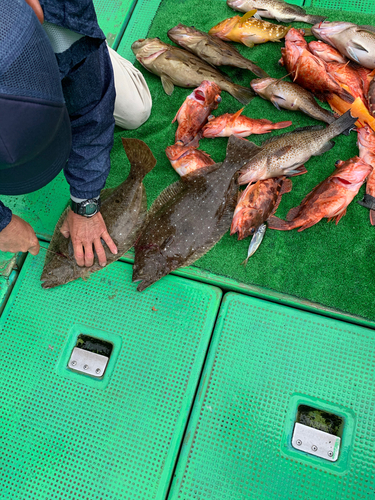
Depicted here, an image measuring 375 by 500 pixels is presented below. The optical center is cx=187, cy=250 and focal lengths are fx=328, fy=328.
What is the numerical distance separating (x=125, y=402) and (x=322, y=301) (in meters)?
1.50

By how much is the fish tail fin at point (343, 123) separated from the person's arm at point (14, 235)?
2.28 metres

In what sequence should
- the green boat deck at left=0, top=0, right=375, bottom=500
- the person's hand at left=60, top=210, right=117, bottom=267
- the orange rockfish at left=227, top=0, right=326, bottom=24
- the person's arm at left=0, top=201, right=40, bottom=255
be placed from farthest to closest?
the orange rockfish at left=227, top=0, right=326, bottom=24, the person's hand at left=60, top=210, right=117, bottom=267, the green boat deck at left=0, top=0, right=375, bottom=500, the person's arm at left=0, top=201, right=40, bottom=255

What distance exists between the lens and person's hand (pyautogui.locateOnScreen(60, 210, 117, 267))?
7.30 feet

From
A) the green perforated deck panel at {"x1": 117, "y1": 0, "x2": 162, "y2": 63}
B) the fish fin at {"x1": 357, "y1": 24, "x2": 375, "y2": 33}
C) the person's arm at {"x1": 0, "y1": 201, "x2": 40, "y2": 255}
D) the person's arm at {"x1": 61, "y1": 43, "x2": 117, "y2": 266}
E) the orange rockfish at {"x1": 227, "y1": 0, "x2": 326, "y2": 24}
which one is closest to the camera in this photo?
the person's arm at {"x1": 61, "y1": 43, "x2": 117, "y2": 266}

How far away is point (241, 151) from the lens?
94.8 inches

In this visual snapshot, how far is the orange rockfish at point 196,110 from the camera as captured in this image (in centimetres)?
260

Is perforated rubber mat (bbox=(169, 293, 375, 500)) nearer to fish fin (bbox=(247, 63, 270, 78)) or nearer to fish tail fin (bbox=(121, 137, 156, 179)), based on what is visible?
fish tail fin (bbox=(121, 137, 156, 179))

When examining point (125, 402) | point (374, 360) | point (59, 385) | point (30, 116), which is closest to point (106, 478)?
point (125, 402)

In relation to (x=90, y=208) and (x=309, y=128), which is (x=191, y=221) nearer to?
(x=90, y=208)

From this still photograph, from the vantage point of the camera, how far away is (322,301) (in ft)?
7.52

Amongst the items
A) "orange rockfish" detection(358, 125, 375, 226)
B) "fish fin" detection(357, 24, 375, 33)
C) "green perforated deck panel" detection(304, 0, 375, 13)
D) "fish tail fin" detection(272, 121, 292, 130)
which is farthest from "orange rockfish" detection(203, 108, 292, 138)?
"green perforated deck panel" detection(304, 0, 375, 13)

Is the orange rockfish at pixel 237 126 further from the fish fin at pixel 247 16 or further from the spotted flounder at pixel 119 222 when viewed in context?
the fish fin at pixel 247 16

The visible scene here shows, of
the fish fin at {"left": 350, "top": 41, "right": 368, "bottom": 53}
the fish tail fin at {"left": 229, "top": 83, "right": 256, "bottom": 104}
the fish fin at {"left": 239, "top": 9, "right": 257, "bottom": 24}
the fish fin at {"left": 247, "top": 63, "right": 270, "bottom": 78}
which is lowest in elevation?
the fish tail fin at {"left": 229, "top": 83, "right": 256, "bottom": 104}

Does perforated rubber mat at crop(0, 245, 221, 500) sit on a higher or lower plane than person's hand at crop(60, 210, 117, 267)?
lower
